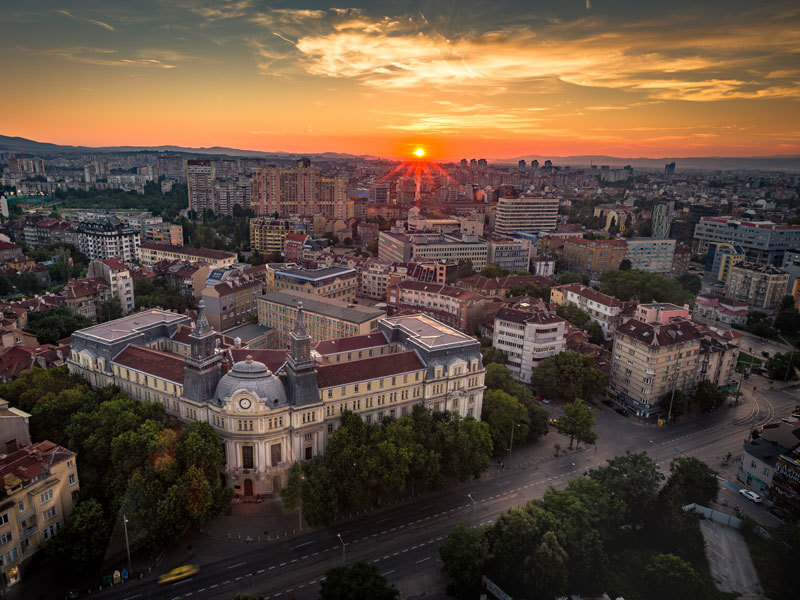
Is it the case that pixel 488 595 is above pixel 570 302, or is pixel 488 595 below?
below

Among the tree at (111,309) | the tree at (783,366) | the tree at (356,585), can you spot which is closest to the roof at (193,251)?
the tree at (111,309)

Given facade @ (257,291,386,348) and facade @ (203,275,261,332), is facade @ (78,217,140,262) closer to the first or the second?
facade @ (203,275,261,332)

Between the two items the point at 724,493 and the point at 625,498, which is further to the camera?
the point at 724,493

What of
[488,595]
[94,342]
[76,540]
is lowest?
[488,595]

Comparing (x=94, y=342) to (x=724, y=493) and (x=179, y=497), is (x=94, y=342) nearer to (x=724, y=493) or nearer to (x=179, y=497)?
(x=179, y=497)

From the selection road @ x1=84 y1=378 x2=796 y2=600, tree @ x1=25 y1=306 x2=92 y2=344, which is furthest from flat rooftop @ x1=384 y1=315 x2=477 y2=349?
tree @ x1=25 y1=306 x2=92 y2=344

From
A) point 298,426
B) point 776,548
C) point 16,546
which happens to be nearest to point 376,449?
point 298,426

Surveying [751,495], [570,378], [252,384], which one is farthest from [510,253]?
[252,384]

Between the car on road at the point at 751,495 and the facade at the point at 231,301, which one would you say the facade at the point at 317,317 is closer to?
the facade at the point at 231,301
